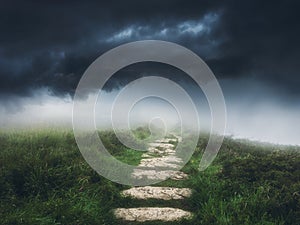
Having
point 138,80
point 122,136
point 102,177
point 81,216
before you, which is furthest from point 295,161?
point 138,80

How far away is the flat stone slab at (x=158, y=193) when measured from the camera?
9.95m

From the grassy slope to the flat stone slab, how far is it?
0.27 meters

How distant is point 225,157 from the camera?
1457cm

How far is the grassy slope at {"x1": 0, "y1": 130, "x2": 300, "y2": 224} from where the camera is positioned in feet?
26.0

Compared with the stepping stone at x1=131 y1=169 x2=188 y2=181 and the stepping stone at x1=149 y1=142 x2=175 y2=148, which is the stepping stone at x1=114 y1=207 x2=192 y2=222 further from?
the stepping stone at x1=149 y1=142 x2=175 y2=148

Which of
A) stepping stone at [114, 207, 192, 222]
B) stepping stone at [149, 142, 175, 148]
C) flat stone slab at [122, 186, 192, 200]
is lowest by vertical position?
stepping stone at [114, 207, 192, 222]

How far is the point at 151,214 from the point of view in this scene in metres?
8.85

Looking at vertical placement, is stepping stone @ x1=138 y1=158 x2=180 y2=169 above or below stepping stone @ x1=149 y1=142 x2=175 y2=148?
below

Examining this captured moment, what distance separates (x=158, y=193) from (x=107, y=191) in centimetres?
142

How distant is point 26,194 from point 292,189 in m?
5.95

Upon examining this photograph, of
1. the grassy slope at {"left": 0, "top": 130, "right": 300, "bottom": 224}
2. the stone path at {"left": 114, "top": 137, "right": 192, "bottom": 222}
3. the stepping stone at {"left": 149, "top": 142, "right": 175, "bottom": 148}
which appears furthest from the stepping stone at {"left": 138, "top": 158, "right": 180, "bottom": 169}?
the stepping stone at {"left": 149, "top": 142, "right": 175, "bottom": 148}

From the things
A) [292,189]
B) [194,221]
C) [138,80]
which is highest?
[138,80]

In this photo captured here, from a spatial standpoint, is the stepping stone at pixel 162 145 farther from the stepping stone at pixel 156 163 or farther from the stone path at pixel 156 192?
the stepping stone at pixel 156 163

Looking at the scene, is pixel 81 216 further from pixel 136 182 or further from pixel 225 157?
pixel 225 157
